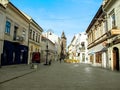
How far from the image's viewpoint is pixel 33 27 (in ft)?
119

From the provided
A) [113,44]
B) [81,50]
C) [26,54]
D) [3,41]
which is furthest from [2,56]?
[81,50]

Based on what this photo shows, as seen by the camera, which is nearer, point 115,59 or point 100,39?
point 115,59

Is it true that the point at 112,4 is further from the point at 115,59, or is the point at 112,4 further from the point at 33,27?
the point at 33,27

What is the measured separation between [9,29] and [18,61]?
6.23m

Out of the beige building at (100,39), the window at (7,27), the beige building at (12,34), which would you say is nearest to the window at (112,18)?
the beige building at (100,39)

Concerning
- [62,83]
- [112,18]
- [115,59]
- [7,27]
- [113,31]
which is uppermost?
[112,18]

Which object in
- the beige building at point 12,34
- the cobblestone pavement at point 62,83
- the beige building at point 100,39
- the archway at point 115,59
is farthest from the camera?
the beige building at point 100,39

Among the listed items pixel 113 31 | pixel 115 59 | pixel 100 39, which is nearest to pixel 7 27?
pixel 113 31

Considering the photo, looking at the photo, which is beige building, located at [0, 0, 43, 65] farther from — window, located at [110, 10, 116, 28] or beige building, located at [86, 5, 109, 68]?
window, located at [110, 10, 116, 28]

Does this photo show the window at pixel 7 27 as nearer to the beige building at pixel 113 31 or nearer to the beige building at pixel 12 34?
the beige building at pixel 12 34

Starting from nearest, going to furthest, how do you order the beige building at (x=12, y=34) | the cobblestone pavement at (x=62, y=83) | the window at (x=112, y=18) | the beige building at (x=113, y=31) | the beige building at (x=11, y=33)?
the cobblestone pavement at (x=62, y=83) → the beige building at (x=113, y=31) → the window at (x=112, y=18) → the beige building at (x=12, y=34) → the beige building at (x=11, y=33)

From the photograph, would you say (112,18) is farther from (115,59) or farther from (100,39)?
(100,39)

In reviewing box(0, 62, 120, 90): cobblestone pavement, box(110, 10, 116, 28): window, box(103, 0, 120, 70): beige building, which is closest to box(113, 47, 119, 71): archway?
box(103, 0, 120, 70): beige building

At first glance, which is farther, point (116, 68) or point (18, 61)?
point (18, 61)
